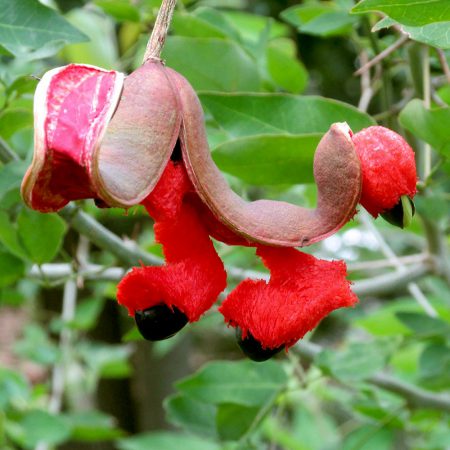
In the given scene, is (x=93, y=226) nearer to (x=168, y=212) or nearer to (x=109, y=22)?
(x=168, y=212)

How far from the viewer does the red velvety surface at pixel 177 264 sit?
1.63 feet

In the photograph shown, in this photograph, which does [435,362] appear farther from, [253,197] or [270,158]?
[253,197]

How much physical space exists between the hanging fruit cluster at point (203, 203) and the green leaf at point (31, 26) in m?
0.26

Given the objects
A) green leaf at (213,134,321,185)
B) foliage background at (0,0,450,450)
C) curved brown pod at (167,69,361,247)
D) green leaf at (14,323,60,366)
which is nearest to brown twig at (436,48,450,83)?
foliage background at (0,0,450,450)

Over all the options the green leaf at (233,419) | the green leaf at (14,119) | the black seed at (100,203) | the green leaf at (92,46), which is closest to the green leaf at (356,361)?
the green leaf at (233,419)

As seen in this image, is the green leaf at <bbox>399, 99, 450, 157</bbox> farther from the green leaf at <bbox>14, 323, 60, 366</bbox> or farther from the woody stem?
the green leaf at <bbox>14, 323, 60, 366</bbox>

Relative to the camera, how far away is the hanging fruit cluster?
455mm

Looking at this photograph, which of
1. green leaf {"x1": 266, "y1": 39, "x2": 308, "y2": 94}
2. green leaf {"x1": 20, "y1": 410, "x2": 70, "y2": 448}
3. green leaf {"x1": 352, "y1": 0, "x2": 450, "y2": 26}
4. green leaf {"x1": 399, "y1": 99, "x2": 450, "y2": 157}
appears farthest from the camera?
green leaf {"x1": 20, "y1": 410, "x2": 70, "y2": 448}

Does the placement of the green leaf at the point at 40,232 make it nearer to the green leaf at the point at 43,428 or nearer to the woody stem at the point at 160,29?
the woody stem at the point at 160,29

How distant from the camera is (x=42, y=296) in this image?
2391mm

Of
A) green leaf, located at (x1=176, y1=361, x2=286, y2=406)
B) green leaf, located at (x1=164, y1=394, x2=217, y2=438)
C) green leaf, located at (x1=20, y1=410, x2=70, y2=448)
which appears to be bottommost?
green leaf, located at (x1=20, y1=410, x2=70, y2=448)

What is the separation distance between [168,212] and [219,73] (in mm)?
391

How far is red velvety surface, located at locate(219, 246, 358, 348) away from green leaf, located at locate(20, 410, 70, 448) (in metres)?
0.99

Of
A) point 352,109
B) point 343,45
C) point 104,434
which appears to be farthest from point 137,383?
point 352,109
